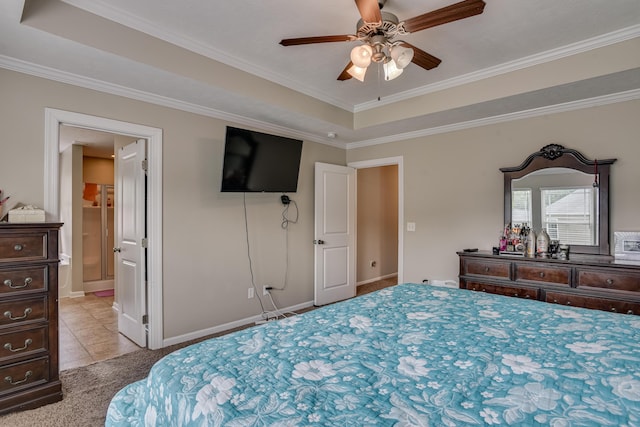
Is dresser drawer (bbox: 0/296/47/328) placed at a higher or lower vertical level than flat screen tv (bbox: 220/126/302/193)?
lower

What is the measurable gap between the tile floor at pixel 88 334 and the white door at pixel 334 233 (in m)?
2.37

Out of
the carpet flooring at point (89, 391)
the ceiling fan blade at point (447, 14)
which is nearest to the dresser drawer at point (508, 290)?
the ceiling fan blade at point (447, 14)

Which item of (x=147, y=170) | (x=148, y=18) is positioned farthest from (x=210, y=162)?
(x=148, y=18)

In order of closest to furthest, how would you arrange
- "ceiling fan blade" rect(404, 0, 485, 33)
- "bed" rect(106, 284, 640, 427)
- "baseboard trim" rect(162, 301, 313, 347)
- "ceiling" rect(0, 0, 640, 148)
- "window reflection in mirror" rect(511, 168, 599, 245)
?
"bed" rect(106, 284, 640, 427), "ceiling fan blade" rect(404, 0, 485, 33), "ceiling" rect(0, 0, 640, 148), "window reflection in mirror" rect(511, 168, 599, 245), "baseboard trim" rect(162, 301, 313, 347)

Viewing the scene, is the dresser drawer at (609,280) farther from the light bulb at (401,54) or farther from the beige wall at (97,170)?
the beige wall at (97,170)

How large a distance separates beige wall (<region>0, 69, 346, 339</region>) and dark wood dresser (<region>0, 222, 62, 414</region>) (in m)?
0.47

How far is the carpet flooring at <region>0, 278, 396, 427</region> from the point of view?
7.04 ft

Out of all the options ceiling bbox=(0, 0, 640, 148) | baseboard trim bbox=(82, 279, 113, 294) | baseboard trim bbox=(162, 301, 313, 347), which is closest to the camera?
ceiling bbox=(0, 0, 640, 148)

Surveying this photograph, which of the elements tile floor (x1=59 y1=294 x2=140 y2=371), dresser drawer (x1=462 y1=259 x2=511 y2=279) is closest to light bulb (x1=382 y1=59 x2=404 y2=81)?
dresser drawer (x1=462 y1=259 x2=511 y2=279)

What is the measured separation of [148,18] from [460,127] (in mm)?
3343

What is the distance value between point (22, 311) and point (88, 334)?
1687mm

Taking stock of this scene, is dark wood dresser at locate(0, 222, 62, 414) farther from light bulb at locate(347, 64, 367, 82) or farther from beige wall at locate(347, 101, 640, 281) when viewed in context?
beige wall at locate(347, 101, 640, 281)

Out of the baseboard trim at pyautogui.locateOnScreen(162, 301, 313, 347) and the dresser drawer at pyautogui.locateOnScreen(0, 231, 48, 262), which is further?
the baseboard trim at pyautogui.locateOnScreen(162, 301, 313, 347)

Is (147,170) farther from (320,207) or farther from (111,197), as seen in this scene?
(111,197)
